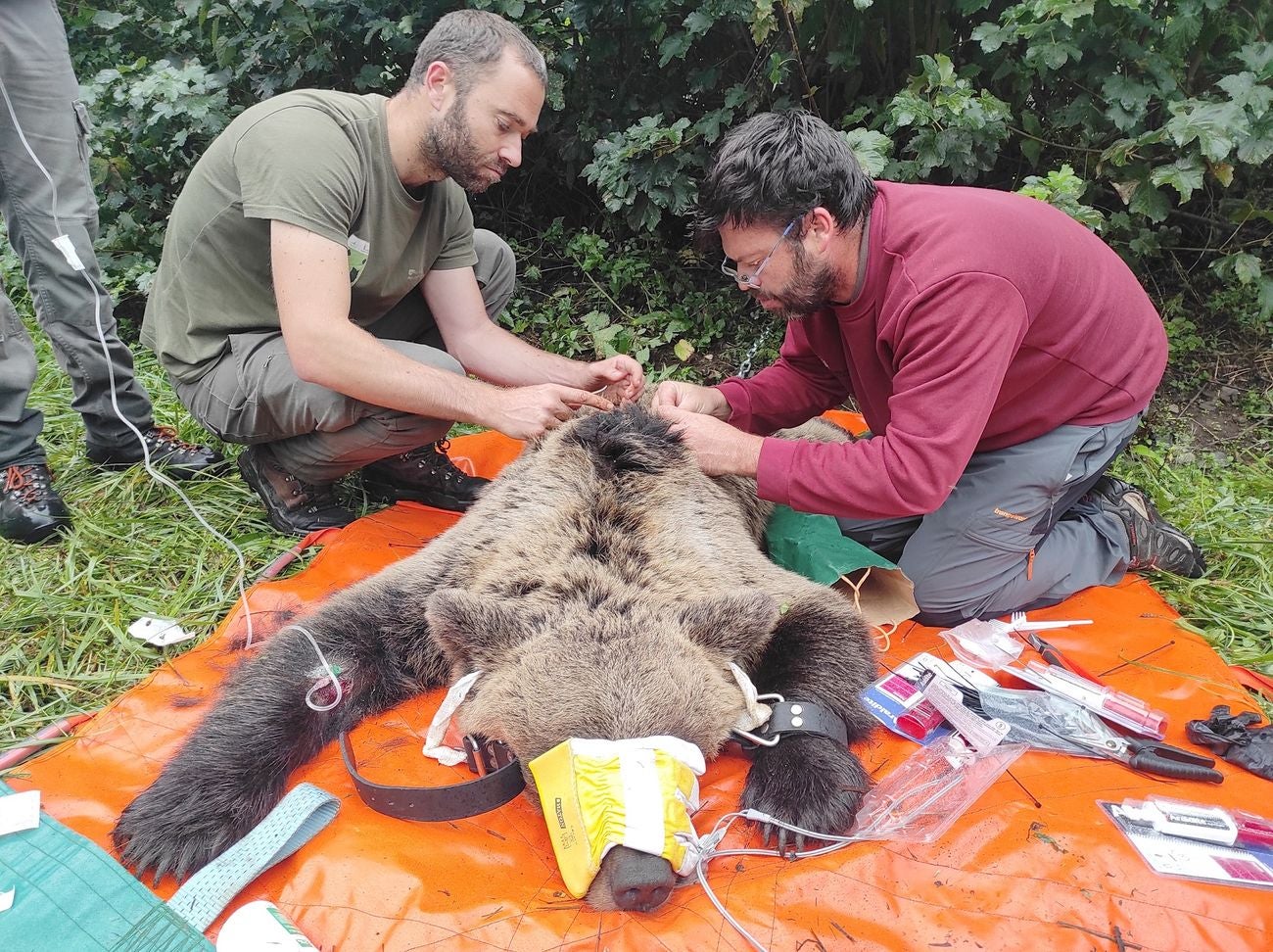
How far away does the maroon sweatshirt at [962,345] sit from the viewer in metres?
3.18

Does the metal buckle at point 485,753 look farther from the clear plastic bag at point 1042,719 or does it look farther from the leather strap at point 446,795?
the clear plastic bag at point 1042,719

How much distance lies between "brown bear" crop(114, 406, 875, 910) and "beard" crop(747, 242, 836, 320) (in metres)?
0.72

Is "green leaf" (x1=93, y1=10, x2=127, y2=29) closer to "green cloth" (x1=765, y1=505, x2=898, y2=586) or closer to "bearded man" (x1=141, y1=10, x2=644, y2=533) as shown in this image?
"bearded man" (x1=141, y1=10, x2=644, y2=533)

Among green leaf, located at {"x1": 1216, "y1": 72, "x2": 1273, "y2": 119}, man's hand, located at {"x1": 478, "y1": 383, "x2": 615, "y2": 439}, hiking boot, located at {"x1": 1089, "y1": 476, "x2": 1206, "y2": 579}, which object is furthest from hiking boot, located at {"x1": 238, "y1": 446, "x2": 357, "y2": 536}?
green leaf, located at {"x1": 1216, "y1": 72, "x2": 1273, "y2": 119}

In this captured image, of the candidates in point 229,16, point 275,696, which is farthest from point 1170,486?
point 229,16

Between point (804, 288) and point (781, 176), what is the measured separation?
46 centimetres

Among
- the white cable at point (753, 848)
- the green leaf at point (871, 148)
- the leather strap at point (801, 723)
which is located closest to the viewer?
the white cable at point (753, 848)

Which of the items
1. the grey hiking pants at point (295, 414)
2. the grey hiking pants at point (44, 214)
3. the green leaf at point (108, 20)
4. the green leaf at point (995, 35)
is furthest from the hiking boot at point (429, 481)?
the green leaf at point (108, 20)

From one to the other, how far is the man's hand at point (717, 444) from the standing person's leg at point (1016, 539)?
Result: 3.42ft

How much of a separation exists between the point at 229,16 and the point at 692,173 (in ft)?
12.6

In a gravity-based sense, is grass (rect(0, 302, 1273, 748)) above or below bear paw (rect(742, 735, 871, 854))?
below

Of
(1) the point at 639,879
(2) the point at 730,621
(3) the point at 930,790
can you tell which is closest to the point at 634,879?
(1) the point at 639,879

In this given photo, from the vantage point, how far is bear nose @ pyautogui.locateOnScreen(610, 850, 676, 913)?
92.4 inches

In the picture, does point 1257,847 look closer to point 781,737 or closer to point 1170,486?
point 781,737
